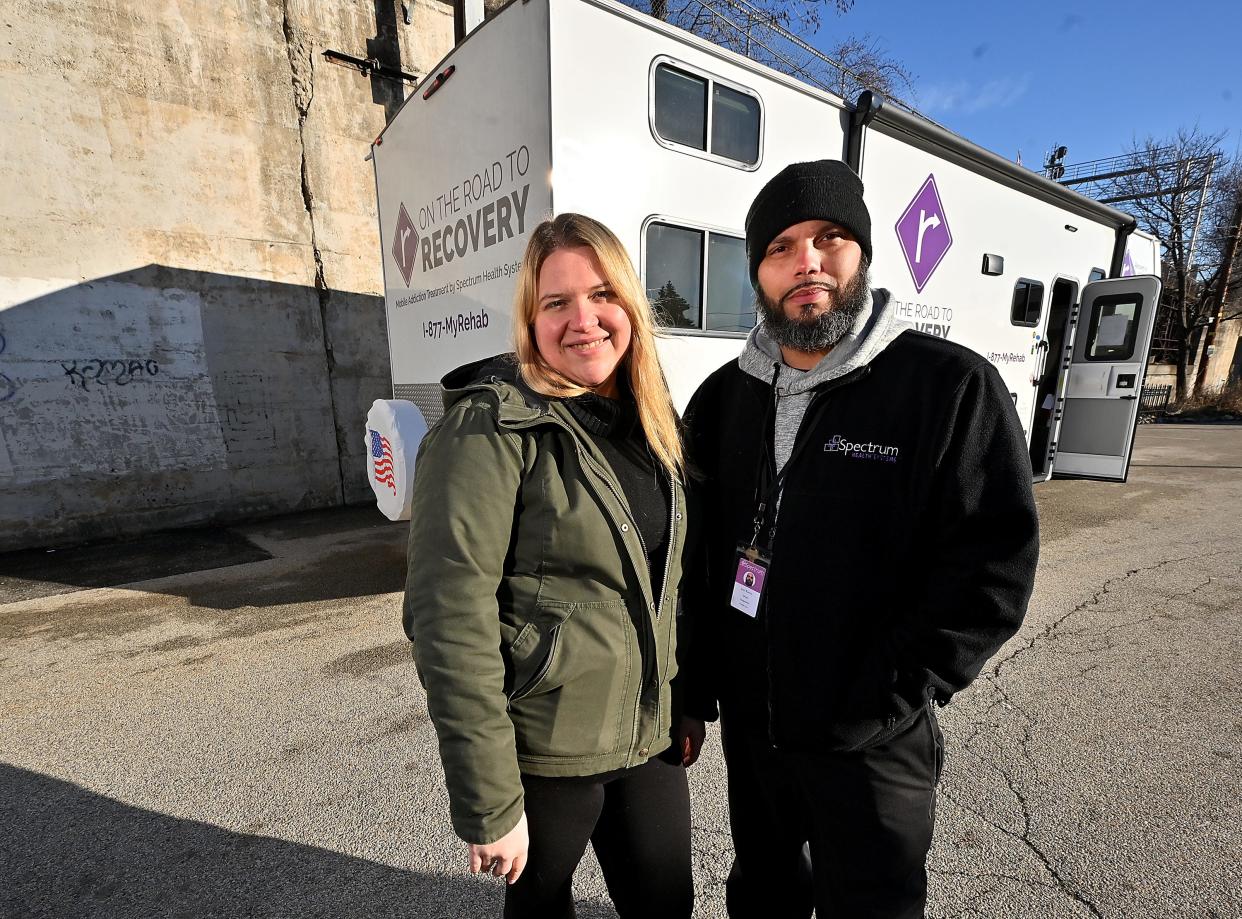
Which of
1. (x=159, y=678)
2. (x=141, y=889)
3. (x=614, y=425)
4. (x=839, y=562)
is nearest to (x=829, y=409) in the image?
(x=839, y=562)

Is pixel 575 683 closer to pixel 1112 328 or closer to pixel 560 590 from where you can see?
pixel 560 590

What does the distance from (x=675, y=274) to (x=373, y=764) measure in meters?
2.96

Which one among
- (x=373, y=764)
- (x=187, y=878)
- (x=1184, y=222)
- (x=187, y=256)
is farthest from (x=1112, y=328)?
(x=1184, y=222)

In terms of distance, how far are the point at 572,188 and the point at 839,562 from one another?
2.55m

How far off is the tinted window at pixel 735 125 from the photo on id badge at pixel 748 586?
10.0ft

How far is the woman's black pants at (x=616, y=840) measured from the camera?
130cm

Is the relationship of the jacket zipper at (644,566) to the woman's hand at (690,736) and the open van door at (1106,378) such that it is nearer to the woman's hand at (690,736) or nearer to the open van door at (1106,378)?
the woman's hand at (690,736)

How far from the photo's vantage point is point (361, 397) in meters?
7.66

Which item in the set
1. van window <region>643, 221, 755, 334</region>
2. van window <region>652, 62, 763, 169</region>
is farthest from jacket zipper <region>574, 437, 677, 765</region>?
van window <region>652, 62, 763, 169</region>

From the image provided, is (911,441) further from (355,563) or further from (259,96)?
(259,96)

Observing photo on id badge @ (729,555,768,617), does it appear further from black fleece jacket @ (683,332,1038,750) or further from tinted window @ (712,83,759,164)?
tinted window @ (712,83,759,164)

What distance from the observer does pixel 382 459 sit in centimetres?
384

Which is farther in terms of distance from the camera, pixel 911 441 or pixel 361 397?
pixel 361 397

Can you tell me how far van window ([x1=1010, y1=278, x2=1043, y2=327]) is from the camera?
227 inches
